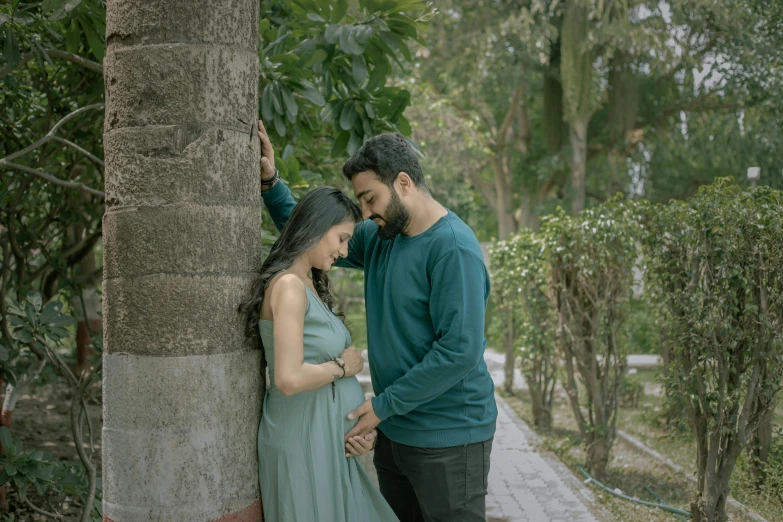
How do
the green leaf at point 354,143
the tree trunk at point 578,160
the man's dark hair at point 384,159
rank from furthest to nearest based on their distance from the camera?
the tree trunk at point 578,160
the green leaf at point 354,143
the man's dark hair at point 384,159

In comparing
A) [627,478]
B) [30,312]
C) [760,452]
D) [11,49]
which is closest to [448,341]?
[30,312]

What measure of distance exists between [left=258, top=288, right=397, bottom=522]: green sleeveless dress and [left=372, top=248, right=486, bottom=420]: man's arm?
0.59 feet

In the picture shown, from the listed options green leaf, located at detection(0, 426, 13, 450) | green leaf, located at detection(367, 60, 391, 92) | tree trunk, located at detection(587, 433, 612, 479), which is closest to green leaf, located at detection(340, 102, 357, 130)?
green leaf, located at detection(367, 60, 391, 92)

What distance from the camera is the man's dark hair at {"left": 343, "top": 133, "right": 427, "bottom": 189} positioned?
3.01 metres

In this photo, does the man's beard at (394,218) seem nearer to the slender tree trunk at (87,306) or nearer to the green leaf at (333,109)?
the green leaf at (333,109)

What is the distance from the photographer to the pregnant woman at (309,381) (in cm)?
255

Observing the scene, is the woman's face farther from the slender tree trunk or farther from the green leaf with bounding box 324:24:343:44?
the slender tree trunk

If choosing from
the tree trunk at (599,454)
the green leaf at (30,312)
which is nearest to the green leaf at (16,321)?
the green leaf at (30,312)

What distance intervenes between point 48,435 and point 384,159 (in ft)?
21.0

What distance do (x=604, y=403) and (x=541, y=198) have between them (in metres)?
14.6

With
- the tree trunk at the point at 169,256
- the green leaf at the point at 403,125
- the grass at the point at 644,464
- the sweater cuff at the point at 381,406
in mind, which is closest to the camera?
the tree trunk at the point at 169,256

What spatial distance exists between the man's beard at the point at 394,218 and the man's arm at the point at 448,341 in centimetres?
25

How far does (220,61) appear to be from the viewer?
2383 mm

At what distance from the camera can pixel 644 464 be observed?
27.5 feet
